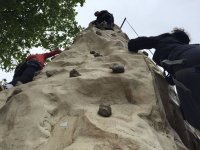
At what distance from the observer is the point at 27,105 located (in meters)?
5.01

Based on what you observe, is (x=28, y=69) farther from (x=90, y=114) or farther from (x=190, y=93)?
(x=190, y=93)

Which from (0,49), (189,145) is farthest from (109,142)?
(0,49)

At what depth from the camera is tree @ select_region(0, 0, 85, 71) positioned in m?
11.9

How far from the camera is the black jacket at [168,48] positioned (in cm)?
545

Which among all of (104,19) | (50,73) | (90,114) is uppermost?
(104,19)

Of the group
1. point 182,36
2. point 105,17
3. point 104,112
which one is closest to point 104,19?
point 105,17

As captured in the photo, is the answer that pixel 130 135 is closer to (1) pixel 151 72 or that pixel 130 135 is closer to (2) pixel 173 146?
(2) pixel 173 146

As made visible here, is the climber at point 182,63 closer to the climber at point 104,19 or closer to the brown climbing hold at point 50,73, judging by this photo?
the brown climbing hold at point 50,73

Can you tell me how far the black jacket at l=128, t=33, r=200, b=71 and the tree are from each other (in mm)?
5155

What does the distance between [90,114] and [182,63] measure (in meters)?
1.69

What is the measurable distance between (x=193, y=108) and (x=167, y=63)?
87cm

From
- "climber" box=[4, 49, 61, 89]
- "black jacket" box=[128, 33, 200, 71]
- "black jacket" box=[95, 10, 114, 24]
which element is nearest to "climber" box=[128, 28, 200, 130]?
"black jacket" box=[128, 33, 200, 71]

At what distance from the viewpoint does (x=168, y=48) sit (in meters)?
6.20

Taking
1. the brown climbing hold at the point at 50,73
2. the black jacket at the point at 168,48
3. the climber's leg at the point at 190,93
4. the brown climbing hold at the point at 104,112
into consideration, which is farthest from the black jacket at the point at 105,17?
the brown climbing hold at the point at 104,112
